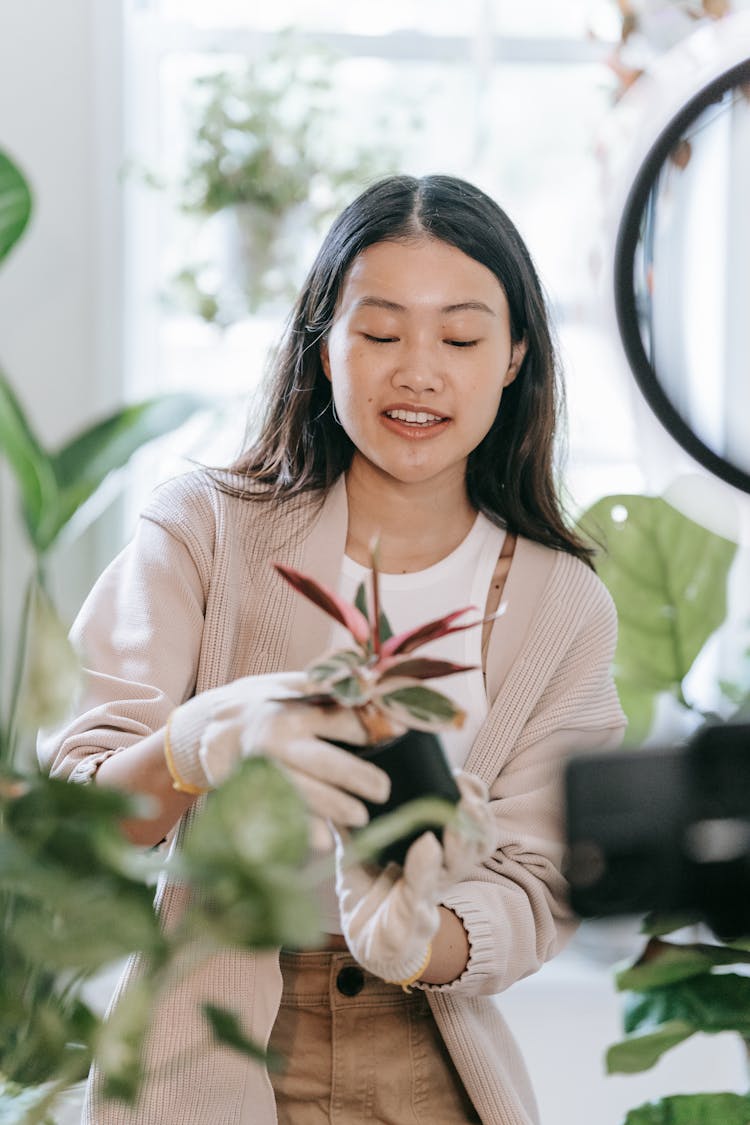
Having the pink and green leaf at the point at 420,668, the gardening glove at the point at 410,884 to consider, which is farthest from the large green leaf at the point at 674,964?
the pink and green leaf at the point at 420,668

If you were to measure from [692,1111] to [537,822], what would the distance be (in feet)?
1.00

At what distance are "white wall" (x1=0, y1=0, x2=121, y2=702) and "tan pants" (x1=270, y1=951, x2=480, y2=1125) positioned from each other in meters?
1.11

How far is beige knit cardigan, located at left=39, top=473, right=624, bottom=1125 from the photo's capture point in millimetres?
1074

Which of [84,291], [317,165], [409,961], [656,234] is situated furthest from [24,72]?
[409,961]

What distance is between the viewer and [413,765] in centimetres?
73

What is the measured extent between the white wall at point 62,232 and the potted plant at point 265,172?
144 millimetres

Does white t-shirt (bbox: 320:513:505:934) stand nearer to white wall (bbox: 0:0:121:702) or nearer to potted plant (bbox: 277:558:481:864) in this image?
potted plant (bbox: 277:558:481:864)

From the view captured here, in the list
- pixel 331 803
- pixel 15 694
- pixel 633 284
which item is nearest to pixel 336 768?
pixel 331 803

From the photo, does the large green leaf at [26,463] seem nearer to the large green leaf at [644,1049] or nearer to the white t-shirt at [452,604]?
the white t-shirt at [452,604]

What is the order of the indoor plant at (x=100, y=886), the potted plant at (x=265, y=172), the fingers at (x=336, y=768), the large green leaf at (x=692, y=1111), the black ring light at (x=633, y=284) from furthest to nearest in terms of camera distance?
the potted plant at (x=265, y=172) → the large green leaf at (x=692, y=1111) → the black ring light at (x=633, y=284) → the fingers at (x=336, y=768) → the indoor plant at (x=100, y=886)

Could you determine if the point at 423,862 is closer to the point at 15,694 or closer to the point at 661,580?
the point at 15,694

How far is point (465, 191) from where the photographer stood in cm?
120

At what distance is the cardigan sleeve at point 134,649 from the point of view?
1.07m

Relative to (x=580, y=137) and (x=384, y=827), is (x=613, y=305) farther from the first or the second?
(x=580, y=137)
